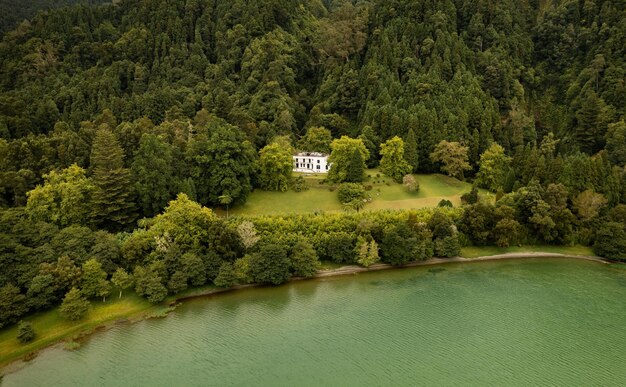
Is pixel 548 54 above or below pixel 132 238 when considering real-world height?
above

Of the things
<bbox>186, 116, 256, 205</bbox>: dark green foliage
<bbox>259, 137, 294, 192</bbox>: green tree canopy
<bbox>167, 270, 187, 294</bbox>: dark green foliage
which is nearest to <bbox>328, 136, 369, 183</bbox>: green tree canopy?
<bbox>259, 137, 294, 192</bbox>: green tree canopy

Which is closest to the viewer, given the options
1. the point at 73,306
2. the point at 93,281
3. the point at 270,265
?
the point at 73,306

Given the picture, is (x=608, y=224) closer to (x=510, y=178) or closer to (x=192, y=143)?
(x=510, y=178)

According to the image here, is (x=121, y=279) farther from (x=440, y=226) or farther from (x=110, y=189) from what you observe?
(x=440, y=226)

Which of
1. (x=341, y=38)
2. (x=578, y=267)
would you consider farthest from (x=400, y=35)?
(x=578, y=267)

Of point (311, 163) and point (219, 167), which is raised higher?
point (219, 167)

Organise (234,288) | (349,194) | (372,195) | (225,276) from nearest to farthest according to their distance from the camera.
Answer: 1. (225,276)
2. (234,288)
3. (349,194)
4. (372,195)

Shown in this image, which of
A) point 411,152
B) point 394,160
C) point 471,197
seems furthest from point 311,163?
point 471,197
